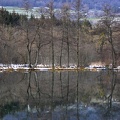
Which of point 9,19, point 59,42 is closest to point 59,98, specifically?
point 59,42

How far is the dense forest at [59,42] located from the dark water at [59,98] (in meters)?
10.2

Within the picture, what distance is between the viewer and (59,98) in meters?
21.3

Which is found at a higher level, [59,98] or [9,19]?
[9,19]

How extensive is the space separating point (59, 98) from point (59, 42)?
21.6 meters

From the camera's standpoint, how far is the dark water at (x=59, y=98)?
17.2m

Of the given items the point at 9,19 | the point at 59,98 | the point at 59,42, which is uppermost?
the point at 9,19

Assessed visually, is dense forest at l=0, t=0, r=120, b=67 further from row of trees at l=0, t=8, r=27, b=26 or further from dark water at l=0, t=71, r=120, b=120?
dark water at l=0, t=71, r=120, b=120

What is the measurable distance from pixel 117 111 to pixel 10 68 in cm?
2183

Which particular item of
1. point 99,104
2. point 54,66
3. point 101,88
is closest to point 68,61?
point 54,66

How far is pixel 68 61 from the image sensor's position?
40.6 meters

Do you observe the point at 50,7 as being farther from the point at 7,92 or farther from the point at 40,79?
the point at 7,92

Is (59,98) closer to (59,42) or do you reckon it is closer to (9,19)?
(59,42)

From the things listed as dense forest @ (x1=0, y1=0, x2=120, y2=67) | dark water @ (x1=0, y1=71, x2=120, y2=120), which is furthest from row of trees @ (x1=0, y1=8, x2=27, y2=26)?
dark water @ (x1=0, y1=71, x2=120, y2=120)

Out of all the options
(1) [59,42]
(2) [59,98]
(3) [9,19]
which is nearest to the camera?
(2) [59,98]
